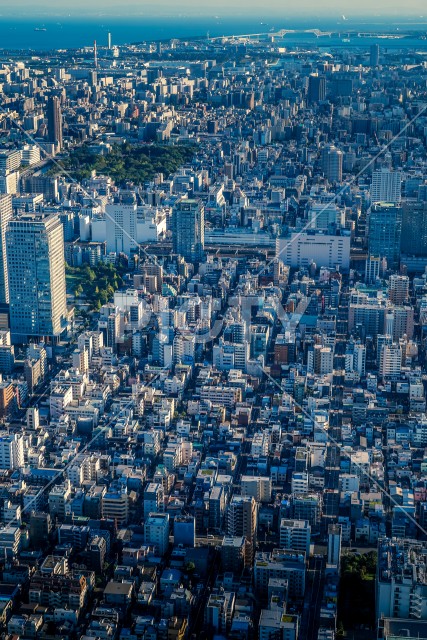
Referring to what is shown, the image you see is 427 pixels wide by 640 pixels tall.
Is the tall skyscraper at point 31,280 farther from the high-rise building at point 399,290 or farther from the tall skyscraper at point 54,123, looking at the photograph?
the tall skyscraper at point 54,123

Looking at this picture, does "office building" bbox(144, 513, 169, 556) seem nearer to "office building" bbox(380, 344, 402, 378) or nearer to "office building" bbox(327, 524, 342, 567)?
"office building" bbox(327, 524, 342, 567)

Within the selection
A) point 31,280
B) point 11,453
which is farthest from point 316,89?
point 11,453

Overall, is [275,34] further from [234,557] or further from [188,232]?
[234,557]

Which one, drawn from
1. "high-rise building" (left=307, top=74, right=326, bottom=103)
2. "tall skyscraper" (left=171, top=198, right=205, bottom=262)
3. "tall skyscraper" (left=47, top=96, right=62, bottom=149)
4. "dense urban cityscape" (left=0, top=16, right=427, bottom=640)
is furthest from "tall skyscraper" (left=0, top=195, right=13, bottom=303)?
"high-rise building" (left=307, top=74, right=326, bottom=103)

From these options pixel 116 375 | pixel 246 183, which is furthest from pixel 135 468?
pixel 246 183

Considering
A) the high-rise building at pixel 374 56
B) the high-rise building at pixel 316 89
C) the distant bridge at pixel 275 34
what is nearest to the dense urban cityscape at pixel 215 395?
the high-rise building at pixel 316 89

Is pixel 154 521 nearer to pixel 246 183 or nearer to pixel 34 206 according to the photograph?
pixel 34 206
